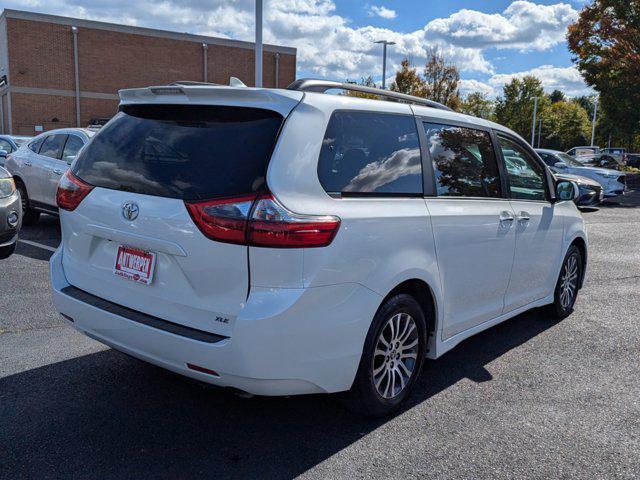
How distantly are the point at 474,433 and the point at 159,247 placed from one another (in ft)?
6.70

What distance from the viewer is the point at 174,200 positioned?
288cm

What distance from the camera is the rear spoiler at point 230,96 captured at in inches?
115

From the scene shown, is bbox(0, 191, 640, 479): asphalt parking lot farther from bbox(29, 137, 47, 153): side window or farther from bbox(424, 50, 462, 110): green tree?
bbox(424, 50, 462, 110): green tree

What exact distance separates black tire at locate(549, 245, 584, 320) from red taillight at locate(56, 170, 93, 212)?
4.16 meters

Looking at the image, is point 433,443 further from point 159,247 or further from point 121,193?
point 121,193

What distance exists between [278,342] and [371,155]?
4.02 ft

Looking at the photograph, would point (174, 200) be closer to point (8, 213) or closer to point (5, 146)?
point (8, 213)

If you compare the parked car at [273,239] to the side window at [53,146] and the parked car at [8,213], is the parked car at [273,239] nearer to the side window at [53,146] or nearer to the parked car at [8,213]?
the parked car at [8,213]

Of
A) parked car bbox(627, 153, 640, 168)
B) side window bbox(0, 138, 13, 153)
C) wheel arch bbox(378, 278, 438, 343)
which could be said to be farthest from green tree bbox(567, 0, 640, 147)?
wheel arch bbox(378, 278, 438, 343)

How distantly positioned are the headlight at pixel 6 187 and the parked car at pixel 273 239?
3708 millimetres

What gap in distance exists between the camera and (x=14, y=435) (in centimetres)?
311

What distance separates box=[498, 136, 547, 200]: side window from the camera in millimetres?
4641

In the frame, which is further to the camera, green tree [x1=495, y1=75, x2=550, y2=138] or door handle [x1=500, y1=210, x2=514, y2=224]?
green tree [x1=495, y1=75, x2=550, y2=138]

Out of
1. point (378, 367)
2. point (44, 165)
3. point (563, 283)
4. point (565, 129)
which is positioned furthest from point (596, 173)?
point (565, 129)
